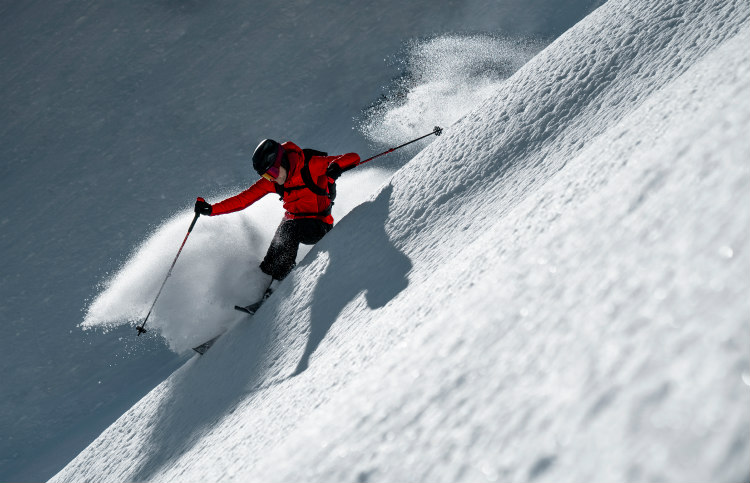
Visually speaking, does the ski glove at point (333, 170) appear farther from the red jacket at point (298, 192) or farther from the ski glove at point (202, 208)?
the ski glove at point (202, 208)

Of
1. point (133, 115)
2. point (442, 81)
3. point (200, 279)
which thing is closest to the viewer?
point (200, 279)

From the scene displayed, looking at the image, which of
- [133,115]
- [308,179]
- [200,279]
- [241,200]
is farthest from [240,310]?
[133,115]

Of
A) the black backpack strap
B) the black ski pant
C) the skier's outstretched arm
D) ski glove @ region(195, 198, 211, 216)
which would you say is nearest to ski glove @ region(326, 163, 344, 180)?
the black backpack strap

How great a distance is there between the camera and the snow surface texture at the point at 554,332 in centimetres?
107

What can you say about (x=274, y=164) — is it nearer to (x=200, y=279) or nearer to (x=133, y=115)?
(x=200, y=279)

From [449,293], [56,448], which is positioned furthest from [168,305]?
[449,293]

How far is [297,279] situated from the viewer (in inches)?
169

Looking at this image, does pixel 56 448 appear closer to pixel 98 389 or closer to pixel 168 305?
pixel 98 389

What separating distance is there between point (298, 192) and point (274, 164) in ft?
1.24

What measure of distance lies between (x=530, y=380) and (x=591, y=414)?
0.67 ft

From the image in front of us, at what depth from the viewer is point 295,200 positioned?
4992mm

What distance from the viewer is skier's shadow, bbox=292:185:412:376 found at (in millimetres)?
3344

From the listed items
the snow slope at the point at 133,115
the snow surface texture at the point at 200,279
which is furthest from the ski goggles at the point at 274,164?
the snow slope at the point at 133,115

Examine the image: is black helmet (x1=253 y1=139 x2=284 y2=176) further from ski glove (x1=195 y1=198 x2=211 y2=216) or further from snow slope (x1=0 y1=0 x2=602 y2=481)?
snow slope (x1=0 y1=0 x2=602 y2=481)
